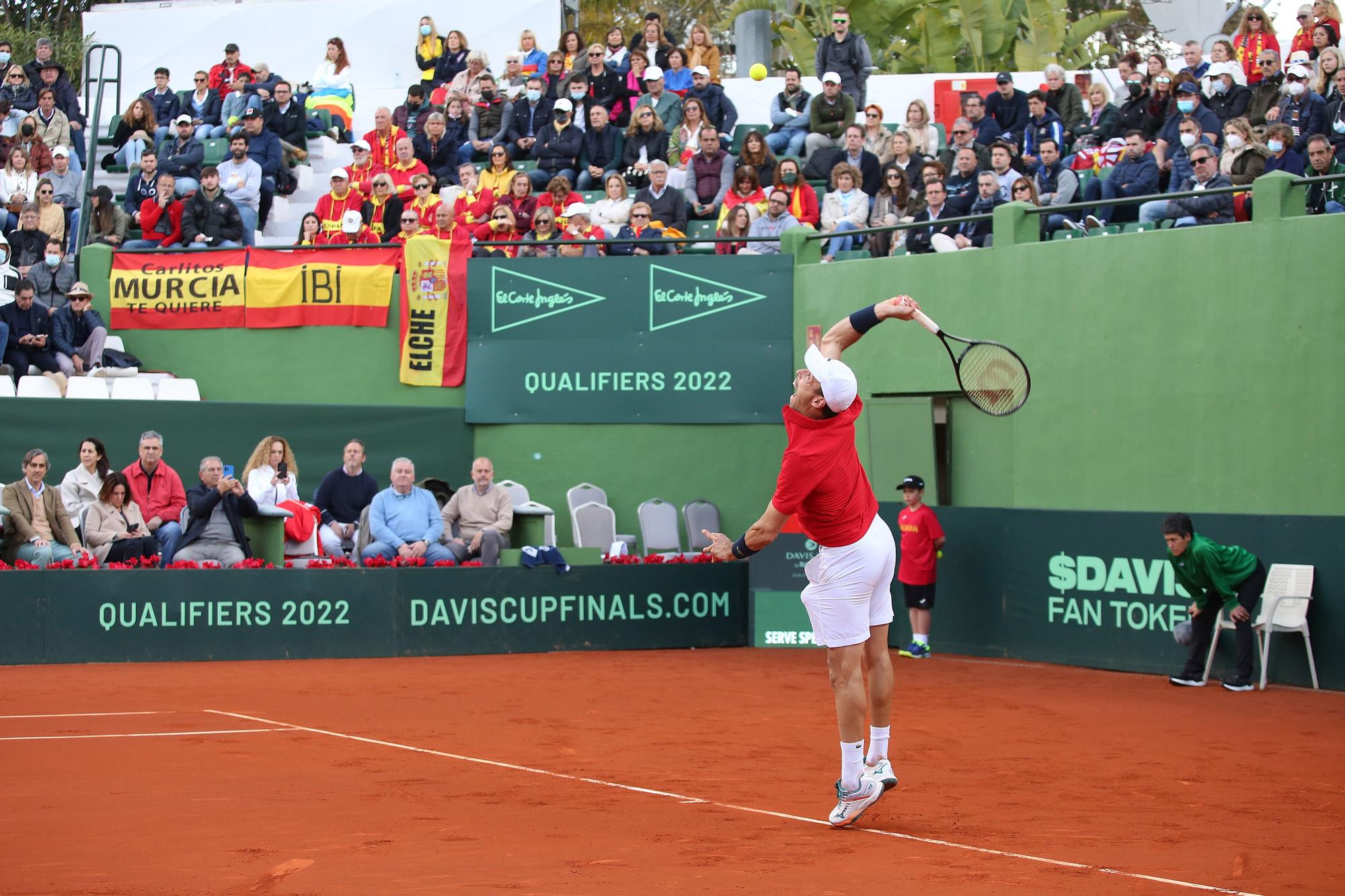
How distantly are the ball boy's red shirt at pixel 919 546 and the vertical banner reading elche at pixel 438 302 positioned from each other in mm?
5827

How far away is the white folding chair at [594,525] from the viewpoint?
1714 cm

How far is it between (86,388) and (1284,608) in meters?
11.7

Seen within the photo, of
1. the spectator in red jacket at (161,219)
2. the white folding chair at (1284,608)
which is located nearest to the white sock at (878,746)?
the white folding chair at (1284,608)

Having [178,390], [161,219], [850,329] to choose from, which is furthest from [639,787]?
[161,219]

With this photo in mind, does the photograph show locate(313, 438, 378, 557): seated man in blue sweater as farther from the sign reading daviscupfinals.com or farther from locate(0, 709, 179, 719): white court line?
locate(0, 709, 179, 719): white court line

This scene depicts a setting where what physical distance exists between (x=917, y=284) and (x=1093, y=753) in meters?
7.64

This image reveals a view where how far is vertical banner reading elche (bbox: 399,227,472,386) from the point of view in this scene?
17625mm

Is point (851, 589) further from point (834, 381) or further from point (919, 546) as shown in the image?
point (919, 546)

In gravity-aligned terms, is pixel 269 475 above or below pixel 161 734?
above

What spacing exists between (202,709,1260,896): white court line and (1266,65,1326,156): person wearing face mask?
32.2 ft

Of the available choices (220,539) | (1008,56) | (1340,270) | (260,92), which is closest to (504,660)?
(220,539)

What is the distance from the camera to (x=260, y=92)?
67.3 ft

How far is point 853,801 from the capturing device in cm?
668

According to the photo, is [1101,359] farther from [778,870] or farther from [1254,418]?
[778,870]
